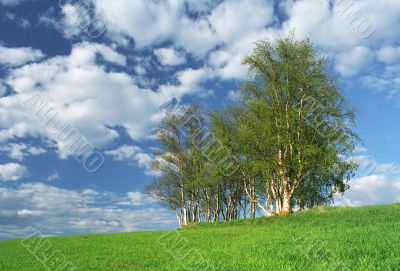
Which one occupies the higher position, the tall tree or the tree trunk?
the tall tree

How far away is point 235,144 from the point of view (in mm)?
51844

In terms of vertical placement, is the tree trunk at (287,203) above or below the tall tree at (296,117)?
below

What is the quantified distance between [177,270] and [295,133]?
31608 millimetres

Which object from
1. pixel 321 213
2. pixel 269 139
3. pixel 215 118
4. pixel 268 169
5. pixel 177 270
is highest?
pixel 215 118

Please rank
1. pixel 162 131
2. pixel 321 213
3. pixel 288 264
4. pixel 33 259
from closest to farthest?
pixel 288 264 → pixel 33 259 → pixel 321 213 → pixel 162 131

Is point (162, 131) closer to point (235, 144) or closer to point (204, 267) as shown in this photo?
point (235, 144)

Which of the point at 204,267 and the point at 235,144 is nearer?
the point at 204,267

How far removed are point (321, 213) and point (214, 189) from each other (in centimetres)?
3244

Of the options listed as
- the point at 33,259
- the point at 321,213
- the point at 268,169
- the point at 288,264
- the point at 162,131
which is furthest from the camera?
the point at 162,131

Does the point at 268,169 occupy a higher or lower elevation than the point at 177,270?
higher

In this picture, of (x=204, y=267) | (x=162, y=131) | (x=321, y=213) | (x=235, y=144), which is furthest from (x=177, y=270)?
(x=162, y=131)

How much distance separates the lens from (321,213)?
34.1 metres

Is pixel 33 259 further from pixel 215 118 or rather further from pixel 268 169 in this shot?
pixel 215 118

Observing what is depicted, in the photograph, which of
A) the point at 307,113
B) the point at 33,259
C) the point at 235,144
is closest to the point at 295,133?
the point at 307,113
